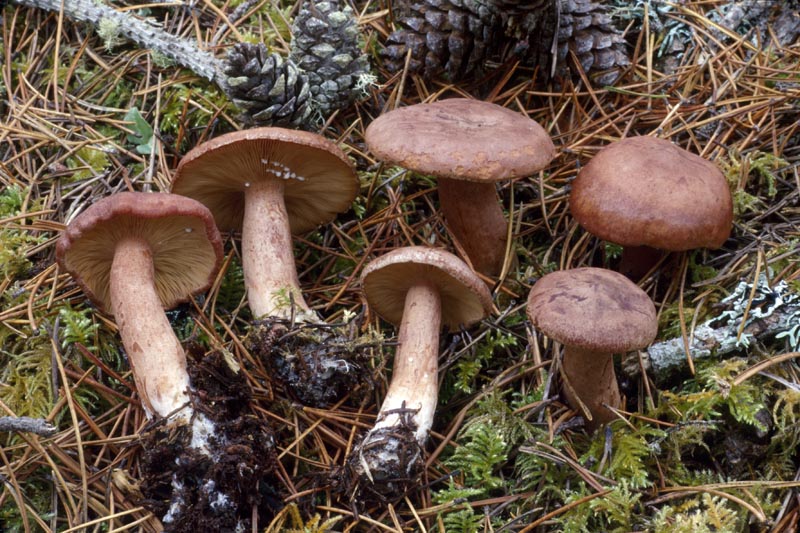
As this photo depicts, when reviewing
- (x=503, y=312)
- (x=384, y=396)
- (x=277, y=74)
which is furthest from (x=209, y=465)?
(x=277, y=74)

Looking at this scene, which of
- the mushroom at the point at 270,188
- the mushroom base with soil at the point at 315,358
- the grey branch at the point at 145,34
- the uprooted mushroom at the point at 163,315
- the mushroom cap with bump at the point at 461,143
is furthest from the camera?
the grey branch at the point at 145,34

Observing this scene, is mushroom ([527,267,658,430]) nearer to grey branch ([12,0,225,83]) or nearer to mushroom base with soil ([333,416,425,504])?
mushroom base with soil ([333,416,425,504])

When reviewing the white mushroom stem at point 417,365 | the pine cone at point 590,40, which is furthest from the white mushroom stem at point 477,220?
the pine cone at point 590,40

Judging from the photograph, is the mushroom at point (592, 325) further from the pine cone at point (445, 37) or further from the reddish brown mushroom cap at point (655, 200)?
the pine cone at point (445, 37)

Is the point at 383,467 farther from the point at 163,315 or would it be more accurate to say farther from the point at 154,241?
the point at 154,241

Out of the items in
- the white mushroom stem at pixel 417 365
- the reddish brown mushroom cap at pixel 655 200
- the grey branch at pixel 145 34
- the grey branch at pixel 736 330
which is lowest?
the white mushroom stem at pixel 417 365

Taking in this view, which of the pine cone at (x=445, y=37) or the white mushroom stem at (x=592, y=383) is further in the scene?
the pine cone at (x=445, y=37)

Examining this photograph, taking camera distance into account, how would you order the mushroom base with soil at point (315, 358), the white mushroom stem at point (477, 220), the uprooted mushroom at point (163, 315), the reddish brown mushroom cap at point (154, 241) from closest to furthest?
the uprooted mushroom at point (163, 315) < the reddish brown mushroom cap at point (154, 241) < the mushroom base with soil at point (315, 358) < the white mushroom stem at point (477, 220)

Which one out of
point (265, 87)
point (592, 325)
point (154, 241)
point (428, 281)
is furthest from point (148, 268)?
point (592, 325)

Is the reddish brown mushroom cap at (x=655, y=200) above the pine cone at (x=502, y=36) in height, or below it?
below

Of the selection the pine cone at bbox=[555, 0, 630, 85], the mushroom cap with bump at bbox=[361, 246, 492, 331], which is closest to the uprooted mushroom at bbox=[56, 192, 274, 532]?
the mushroom cap with bump at bbox=[361, 246, 492, 331]
